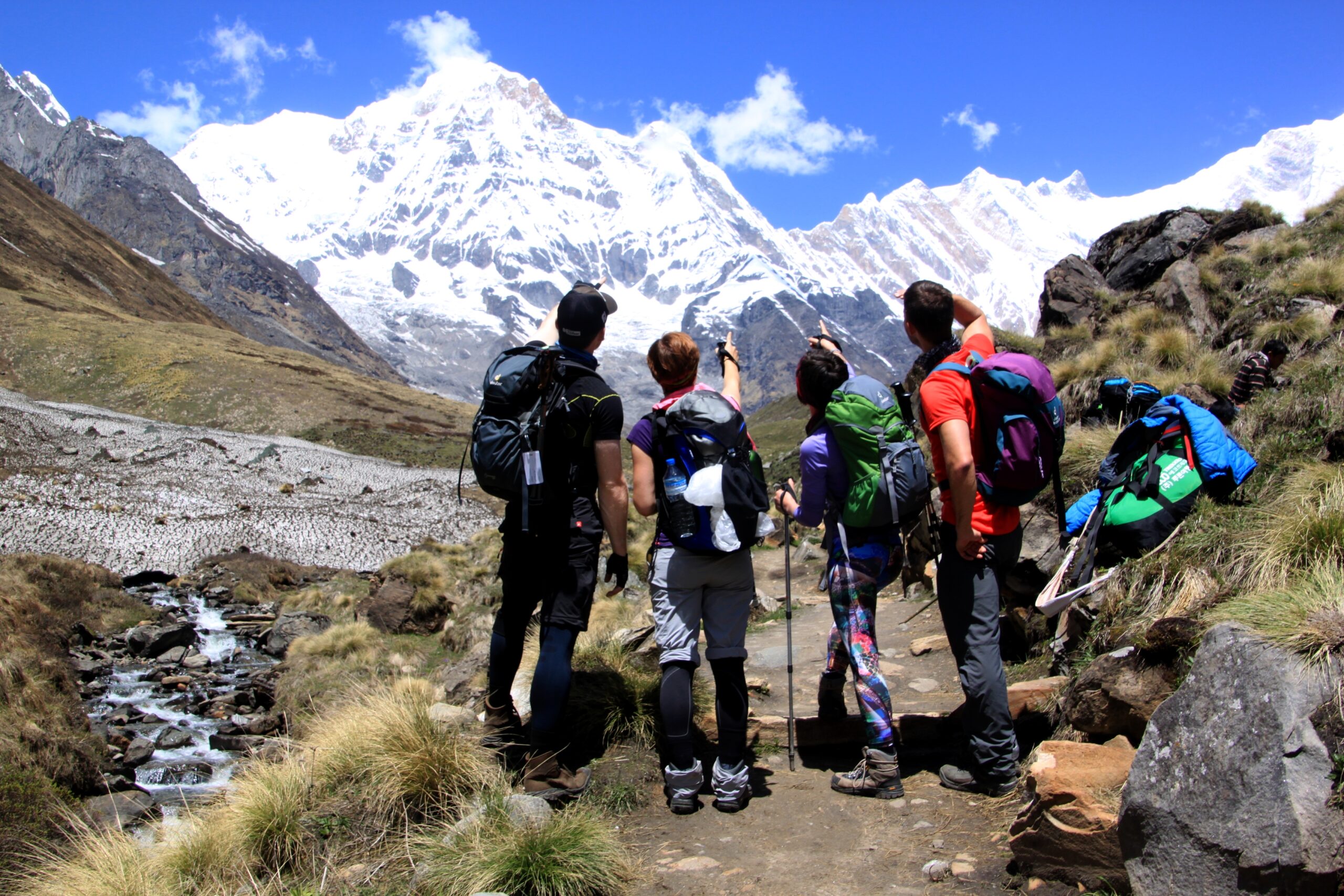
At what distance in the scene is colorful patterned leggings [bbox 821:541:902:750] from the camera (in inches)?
173

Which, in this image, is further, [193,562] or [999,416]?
[193,562]

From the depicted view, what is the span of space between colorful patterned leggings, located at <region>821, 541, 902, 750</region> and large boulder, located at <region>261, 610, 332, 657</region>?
13.4 meters

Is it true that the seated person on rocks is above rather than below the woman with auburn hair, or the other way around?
above

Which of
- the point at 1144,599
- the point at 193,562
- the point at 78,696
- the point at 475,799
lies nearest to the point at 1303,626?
the point at 1144,599

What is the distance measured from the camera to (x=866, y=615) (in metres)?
4.54

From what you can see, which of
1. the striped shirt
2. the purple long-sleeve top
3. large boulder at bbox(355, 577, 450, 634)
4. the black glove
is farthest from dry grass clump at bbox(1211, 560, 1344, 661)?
large boulder at bbox(355, 577, 450, 634)

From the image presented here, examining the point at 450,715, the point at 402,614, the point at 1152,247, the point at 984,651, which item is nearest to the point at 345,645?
the point at 402,614

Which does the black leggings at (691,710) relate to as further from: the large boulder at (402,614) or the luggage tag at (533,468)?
the large boulder at (402,614)

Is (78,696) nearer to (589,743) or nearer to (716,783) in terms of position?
(589,743)

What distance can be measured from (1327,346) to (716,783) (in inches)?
286

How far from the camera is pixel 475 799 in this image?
416 centimetres

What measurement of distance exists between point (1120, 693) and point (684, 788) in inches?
89.5

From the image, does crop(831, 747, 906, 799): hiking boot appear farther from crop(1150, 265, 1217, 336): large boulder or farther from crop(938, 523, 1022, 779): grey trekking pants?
crop(1150, 265, 1217, 336): large boulder

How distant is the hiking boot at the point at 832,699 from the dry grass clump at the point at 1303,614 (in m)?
2.14
